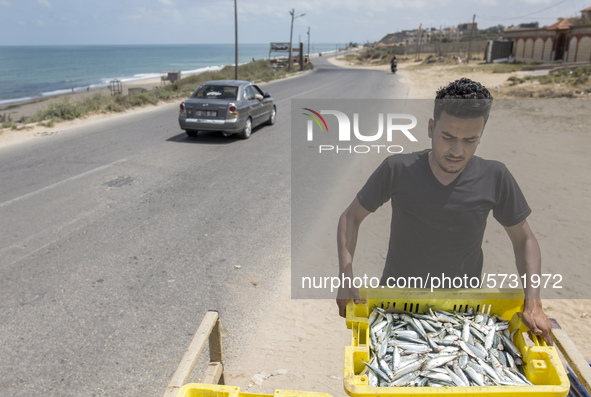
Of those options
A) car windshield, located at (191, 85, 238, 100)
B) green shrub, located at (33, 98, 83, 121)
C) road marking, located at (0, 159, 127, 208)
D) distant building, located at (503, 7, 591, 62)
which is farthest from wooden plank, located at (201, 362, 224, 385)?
distant building, located at (503, 7, 591, 62)

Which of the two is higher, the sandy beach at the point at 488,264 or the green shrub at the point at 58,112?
the green shrub at the point at 58,112

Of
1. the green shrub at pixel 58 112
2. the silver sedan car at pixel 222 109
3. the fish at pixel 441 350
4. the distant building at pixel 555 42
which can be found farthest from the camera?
the distant building at pixel 555 42

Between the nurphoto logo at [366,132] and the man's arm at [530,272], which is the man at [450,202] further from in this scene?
the nurphoto logo at [366,132]

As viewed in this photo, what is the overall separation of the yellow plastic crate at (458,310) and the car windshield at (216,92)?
12.4m

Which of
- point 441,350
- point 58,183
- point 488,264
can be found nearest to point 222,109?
point 58,183

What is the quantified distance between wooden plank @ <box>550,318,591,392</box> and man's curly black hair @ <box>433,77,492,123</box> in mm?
1190

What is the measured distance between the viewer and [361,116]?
732 inches

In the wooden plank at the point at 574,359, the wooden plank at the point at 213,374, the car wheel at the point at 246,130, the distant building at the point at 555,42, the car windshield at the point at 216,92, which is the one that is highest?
the distant building at the point at 555,42

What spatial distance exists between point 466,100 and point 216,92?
41.9ft

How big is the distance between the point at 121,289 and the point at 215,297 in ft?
3.65

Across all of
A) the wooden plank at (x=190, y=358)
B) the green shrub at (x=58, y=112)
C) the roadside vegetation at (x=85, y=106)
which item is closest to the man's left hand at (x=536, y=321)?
the wooden plank at (x=190, y=358)

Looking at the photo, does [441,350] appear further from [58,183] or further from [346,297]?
[58,183]

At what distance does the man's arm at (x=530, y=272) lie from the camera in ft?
7.59

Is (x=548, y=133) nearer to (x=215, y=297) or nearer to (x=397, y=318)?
(x=215, y=297)
